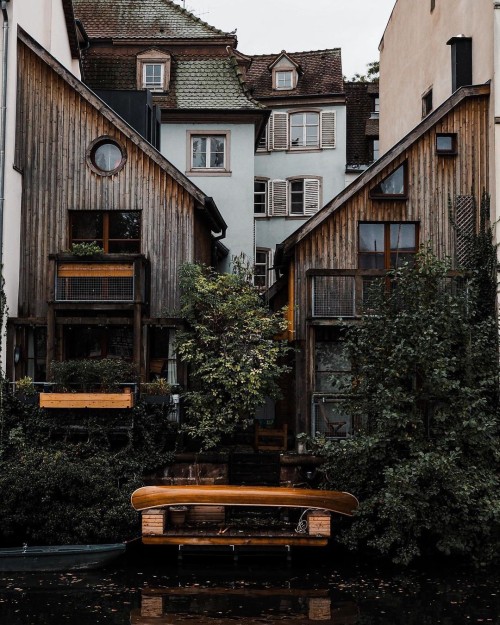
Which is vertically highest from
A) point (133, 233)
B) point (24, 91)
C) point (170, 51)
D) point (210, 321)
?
point (170, 51)

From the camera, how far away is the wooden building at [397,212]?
27844 millimetres

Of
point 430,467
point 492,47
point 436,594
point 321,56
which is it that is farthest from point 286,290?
point 321,56

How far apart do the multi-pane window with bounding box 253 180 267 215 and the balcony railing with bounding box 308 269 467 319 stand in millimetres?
16066

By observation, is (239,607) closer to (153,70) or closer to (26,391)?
(26,391)

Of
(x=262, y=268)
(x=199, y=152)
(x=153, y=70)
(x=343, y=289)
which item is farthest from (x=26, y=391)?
(x=262, y=268)

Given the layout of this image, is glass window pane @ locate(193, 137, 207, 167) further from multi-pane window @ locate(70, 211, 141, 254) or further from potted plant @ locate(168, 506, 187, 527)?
potted plant @ locate(168, 506, 187, 527)

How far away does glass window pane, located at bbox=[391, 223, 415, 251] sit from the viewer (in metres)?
28.4

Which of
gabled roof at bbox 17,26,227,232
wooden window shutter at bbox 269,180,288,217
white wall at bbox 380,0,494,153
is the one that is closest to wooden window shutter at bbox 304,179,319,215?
wooden window shutter at bbox 269,180,288,217

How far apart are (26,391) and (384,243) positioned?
10469 mm

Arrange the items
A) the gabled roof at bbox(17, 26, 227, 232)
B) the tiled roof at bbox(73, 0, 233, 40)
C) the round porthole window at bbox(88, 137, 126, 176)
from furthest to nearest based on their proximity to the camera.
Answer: the tiled roof at bbox(73, 0, 233, 40) → the round porthole window at bbox(88, 137, 126, 176) → the gabled roof at bbox(17, 26, 227, 232)

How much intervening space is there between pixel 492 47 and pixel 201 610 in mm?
16763

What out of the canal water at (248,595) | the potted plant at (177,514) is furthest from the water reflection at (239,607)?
the potted plant at (177,514)

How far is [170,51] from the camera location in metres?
36.2

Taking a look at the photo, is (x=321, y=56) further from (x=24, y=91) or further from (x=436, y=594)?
(x=436, y=594)
